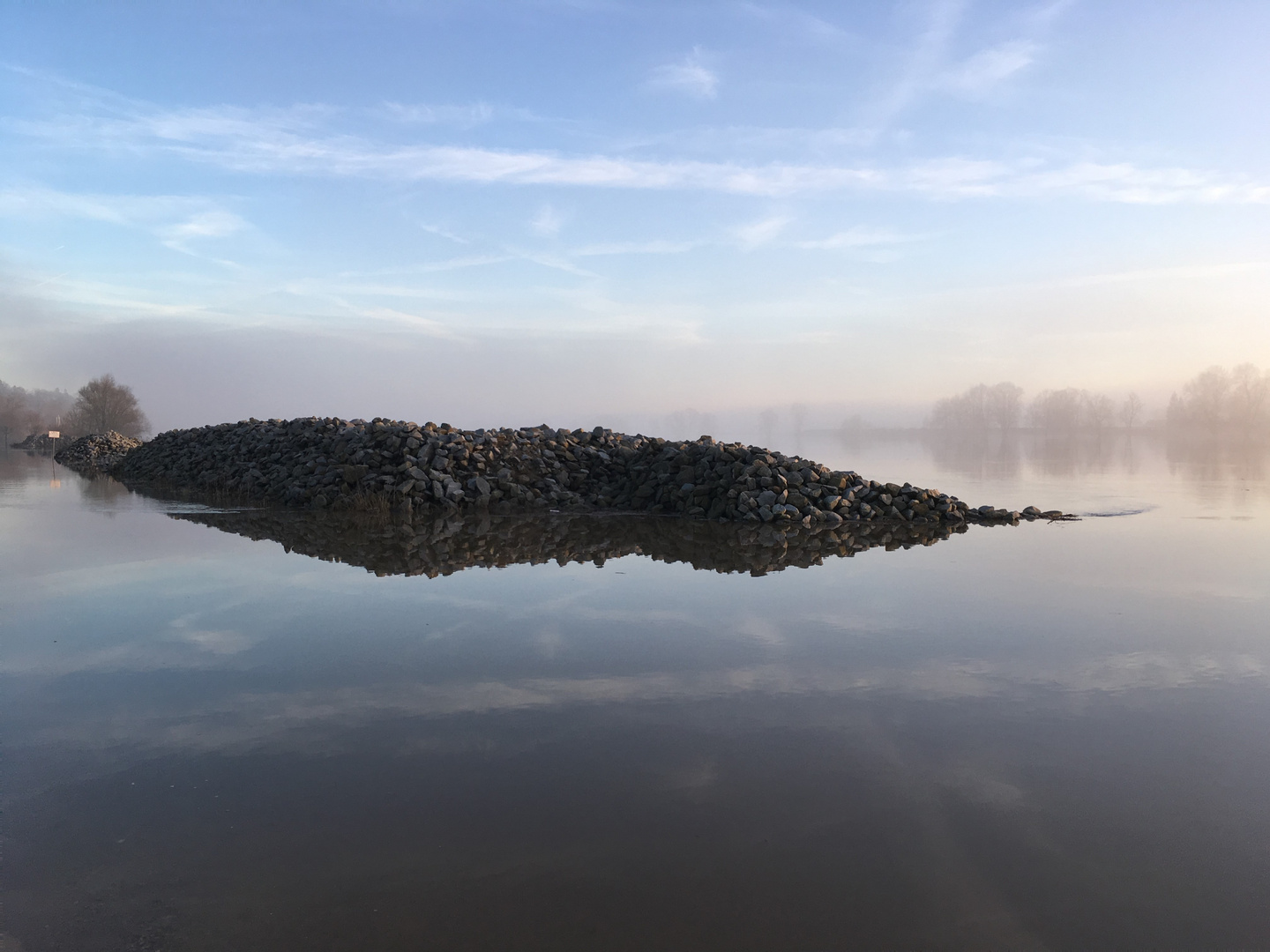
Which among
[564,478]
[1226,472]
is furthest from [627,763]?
[1226,472]

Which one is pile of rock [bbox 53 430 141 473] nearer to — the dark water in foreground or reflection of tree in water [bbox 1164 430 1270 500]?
the dark water in foreground

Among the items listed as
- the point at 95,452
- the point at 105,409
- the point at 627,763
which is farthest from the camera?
the point at 105,409

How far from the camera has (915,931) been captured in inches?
125

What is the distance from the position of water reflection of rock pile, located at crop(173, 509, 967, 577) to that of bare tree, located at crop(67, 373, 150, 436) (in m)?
61.9

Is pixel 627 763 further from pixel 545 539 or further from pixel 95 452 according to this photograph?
pixel 95 452

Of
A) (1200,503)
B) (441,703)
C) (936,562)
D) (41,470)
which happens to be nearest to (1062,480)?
(1200,503)

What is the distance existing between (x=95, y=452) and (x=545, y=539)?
4144 centimetres

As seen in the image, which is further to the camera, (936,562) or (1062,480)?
(1062,480)

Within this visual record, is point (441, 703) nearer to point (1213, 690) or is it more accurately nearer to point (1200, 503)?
point (1213, 690)

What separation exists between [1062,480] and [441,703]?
31.4 metres

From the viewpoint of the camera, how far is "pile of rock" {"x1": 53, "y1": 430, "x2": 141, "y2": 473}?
39.0 metres

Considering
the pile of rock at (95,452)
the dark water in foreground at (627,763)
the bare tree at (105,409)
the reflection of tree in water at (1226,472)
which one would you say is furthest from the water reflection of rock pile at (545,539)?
the bare tree at (105,409)

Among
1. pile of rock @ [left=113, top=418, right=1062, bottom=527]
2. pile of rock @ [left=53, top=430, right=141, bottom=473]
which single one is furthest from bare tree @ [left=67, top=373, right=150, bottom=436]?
pile of rock @ [left=113, top=418, right=1062, bottom=527]

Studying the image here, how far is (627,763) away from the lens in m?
4.69
